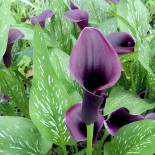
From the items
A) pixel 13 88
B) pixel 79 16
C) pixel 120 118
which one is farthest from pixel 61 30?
pixel 120 118

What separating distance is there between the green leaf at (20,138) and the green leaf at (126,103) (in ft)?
0.49

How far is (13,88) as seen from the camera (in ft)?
2.76

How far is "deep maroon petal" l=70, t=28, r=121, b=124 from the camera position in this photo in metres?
0.51

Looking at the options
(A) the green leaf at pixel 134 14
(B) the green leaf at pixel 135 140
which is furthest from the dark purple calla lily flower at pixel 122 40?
(B) the green leaf at pixel 135 140

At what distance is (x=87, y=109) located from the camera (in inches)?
22.0

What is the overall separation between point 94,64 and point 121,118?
0.72 ft

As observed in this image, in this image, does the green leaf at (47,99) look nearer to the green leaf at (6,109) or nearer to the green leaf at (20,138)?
the green leaf at (20,138)

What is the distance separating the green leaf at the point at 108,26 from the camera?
924 millimetres

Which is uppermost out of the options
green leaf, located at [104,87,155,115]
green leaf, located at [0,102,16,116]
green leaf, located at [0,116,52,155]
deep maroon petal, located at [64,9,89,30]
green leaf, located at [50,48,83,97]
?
deep maroon petal, located at [64,9,89,30]

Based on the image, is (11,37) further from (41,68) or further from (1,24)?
(41,68)

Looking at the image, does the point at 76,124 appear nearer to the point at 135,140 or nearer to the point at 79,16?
the point at 135,140

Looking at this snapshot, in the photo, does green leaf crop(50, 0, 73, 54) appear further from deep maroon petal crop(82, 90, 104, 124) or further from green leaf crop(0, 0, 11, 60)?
Result: deep maroon petal crop(82, 90, 104, 124)

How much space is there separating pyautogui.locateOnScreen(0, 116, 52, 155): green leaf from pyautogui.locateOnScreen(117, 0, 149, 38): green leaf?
34 centimetres

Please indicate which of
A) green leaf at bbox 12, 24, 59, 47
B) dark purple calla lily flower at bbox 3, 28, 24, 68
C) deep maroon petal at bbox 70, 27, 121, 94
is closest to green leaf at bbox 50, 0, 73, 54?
green leaf at bbox 12, 24, 59, 47
